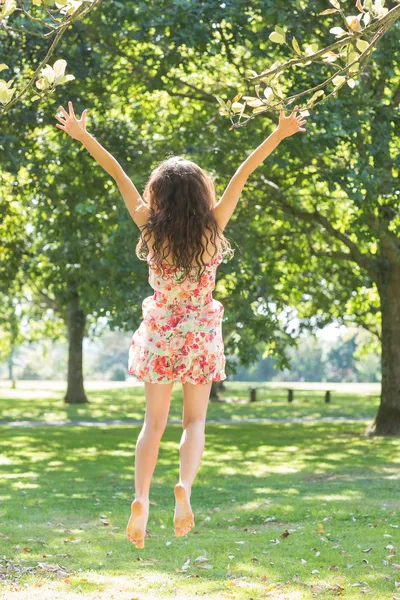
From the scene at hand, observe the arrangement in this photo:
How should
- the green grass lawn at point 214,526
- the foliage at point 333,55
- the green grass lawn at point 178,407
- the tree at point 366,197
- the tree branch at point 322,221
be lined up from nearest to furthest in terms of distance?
the foliage at point 333,55 → the green grass lawn at point 214,526 → the tree at point 366,197 → the tree branch at point 322,221 → the green grass lawn at point 178,407

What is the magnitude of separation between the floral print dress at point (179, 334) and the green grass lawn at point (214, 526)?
284cm

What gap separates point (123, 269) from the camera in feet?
51.6

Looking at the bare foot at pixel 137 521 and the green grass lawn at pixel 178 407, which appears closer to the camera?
the bare foot at pixel 137 521

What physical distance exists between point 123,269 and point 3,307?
18701 millimetres

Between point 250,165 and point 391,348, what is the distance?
15.1 meters

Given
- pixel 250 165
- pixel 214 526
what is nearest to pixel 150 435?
pixel 250 165

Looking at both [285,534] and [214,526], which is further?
[214,526]

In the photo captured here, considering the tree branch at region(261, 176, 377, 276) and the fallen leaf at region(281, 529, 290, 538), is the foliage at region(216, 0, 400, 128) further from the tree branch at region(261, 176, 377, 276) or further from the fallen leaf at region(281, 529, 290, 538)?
the tree branch at region(261, 176, 377, 276)

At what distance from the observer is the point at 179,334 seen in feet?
15.4

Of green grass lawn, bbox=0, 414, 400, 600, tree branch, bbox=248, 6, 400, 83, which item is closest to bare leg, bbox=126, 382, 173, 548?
tree branch, bbox=248, 6, 400, 83

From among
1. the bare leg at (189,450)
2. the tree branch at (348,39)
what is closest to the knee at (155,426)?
the bare leg at (189,450)

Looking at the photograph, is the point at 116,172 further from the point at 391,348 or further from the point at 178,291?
the point at 391,348

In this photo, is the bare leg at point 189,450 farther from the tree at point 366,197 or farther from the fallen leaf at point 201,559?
the tree at point 366,197

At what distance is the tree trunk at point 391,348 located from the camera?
19.0 metres
